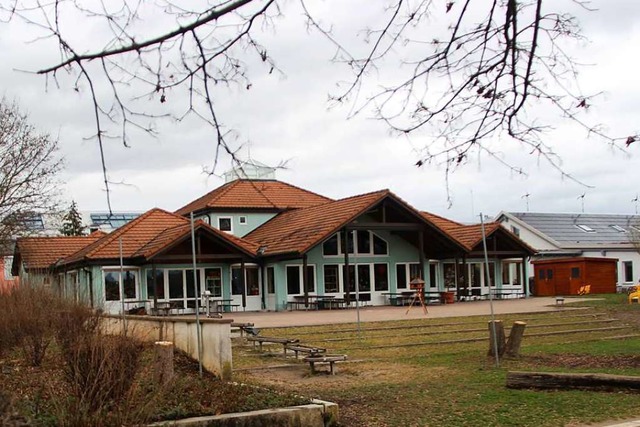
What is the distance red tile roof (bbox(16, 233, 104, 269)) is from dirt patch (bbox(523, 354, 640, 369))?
96.6 ft

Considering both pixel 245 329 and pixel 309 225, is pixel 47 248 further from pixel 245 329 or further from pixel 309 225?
pixel 245 329

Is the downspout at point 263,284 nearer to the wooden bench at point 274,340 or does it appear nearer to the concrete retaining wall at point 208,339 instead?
the wooden bench at point 274,340

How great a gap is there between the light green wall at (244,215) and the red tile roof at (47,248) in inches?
266

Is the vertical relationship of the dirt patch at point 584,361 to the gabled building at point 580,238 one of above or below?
below

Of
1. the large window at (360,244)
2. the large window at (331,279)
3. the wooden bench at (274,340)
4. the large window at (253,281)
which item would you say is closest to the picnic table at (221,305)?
the large window at (253,281)

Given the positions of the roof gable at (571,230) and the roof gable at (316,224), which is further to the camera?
the roof gable at (571,230)

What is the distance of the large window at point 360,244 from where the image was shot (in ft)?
134

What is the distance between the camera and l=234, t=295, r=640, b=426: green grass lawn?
10.2 meters

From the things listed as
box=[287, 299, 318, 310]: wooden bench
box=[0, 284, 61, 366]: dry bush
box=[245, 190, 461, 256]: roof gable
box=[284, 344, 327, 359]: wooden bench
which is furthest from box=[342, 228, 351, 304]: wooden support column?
box=[0, 284, 61, 366]: dry bush

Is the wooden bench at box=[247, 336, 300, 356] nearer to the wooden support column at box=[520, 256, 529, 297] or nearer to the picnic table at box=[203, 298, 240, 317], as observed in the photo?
the picnic table at box=[203, 298, 240, 317]

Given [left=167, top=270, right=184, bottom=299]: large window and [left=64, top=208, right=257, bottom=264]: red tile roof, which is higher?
[left=64, top=208, right=257, bottom=264]: red tile roof

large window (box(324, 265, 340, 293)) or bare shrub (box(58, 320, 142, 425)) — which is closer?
bare shrub (box(58, 320, 142, 425))

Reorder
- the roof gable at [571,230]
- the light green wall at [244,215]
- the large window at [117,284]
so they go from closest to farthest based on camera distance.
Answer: the large window at [117,284], the light green wall at [244,215], the roof gable at [571,230]

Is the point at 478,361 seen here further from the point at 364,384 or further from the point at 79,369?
the point at 79,369
